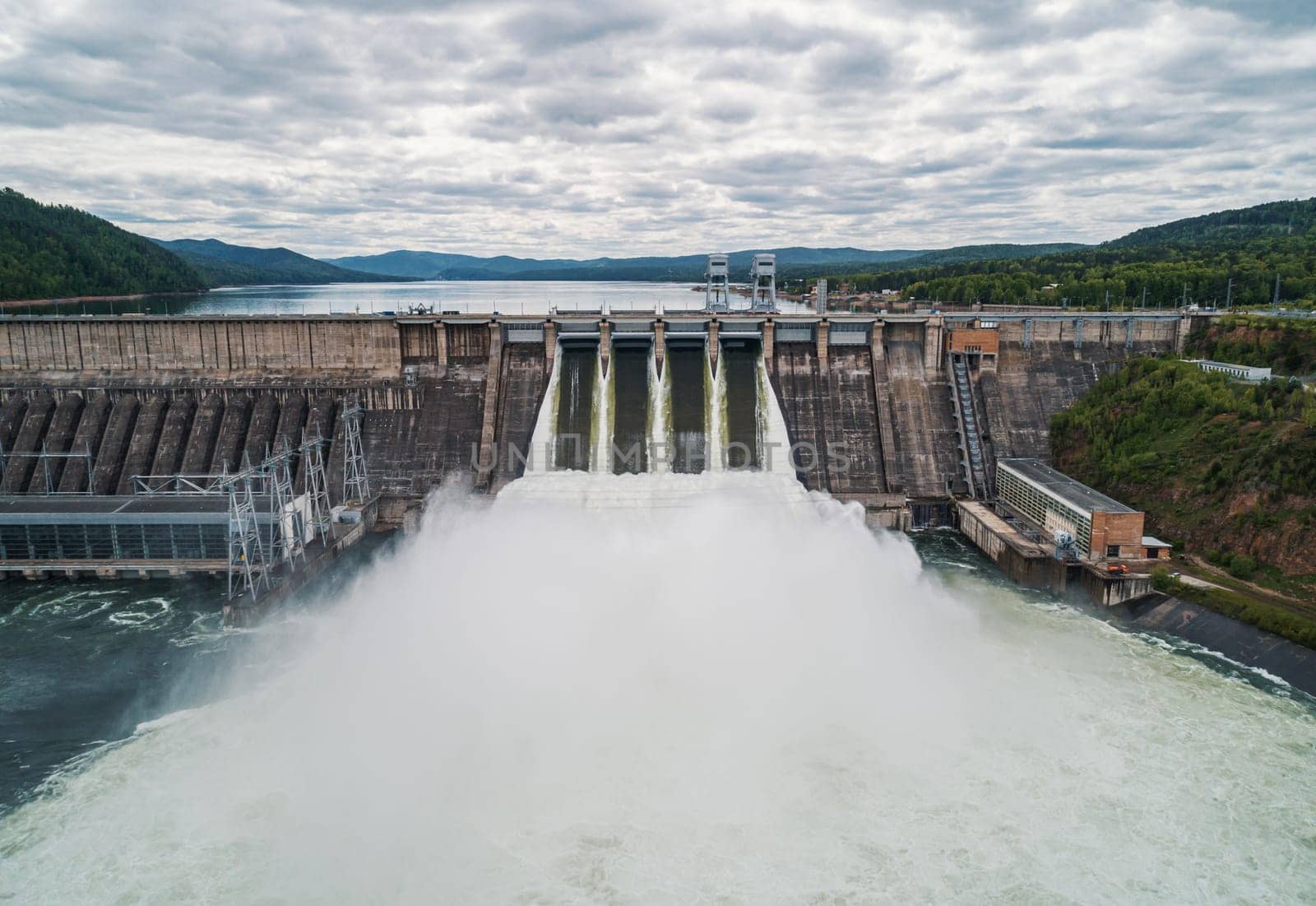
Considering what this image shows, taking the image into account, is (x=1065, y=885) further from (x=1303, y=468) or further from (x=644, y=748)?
(x=1303, y=468)

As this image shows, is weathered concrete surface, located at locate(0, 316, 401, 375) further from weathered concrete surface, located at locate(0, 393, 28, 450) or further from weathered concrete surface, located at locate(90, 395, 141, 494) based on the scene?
weathered concrete surface, located at locate(90, 395, 141, 494)

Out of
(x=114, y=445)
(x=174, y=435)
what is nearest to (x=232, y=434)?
(x=174, y=435)

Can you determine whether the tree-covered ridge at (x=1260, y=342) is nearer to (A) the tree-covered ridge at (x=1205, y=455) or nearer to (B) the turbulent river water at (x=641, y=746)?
(A) the tree-covered ridge at (x=1205, y=455)

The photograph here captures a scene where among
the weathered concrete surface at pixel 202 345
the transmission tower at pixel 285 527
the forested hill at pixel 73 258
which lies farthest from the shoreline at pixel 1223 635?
the forested hill at pixel 73 258

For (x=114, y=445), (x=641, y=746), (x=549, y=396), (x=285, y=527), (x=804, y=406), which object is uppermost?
(x=549, y=396)

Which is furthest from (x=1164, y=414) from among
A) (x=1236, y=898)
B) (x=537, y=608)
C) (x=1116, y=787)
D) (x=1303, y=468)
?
(x=537, y=608)

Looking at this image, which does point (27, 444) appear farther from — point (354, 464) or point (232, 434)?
point (354, 464)
